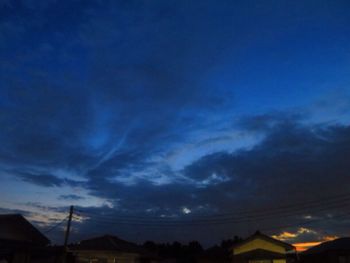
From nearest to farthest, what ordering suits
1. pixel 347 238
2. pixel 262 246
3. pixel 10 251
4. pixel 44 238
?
1. pixel 10 251
2. pixel 44 238
3. pixel 262 246
4. pixel 347 238

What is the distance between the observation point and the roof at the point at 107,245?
4259 centimetres

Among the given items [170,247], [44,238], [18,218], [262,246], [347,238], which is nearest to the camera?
[18,218]

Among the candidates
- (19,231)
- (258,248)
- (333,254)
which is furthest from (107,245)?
(333,254)

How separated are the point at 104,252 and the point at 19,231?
32.1ft

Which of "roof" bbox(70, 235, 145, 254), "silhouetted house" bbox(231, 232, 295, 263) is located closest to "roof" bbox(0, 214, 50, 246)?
"roof" bbox(70, 235, 145, 254)

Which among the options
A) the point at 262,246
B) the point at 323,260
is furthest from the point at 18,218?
the point at 323,260

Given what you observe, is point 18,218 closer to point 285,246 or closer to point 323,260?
point 285,246

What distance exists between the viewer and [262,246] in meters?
48.4

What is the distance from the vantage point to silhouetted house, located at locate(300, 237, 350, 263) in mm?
45375

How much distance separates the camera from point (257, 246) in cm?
4856

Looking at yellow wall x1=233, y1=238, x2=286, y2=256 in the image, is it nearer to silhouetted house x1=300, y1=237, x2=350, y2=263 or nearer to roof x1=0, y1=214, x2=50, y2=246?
silhouetted house x1=300, y1=237, x2=350, y2=263

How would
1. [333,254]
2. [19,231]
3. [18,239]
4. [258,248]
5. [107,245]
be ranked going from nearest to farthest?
[18,239] → [19,231] → [107,245] → [333,254] → [258,248]

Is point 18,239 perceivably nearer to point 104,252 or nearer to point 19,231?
point 19,231

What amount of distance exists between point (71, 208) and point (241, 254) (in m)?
21.2
